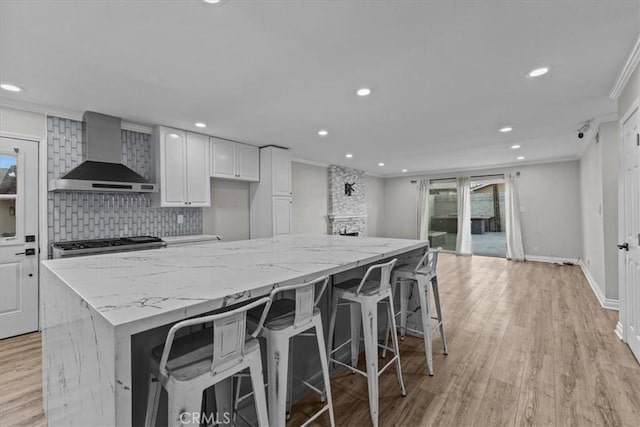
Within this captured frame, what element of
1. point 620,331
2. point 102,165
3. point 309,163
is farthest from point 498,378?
point 309,163

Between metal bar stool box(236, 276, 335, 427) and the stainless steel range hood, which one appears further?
the stainless steel range hood

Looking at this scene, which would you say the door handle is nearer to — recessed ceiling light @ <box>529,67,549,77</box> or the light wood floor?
the light wood floor

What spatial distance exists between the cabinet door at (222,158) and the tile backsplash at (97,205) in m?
0.79

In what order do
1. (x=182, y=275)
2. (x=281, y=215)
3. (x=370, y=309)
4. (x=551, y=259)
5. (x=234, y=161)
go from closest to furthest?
(x=182, y=275) < (x=370, y=309) < (x=234, y=161) < (x=281, y=215) < (x=551, y=259)

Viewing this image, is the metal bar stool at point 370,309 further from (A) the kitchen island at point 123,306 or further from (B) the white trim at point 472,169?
(B) the white trim at point 472,169

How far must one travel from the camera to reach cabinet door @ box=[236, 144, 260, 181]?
4.67 meters

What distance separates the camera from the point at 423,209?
27.6 feet

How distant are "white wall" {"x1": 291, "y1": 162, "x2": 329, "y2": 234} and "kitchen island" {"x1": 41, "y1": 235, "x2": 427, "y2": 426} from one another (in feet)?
14.4

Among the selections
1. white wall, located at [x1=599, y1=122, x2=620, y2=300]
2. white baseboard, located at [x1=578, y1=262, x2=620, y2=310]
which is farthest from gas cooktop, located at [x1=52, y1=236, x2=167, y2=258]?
white baseboard, located at [x1=578, y1=262, x2=620, y2=310]

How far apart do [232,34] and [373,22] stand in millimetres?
910

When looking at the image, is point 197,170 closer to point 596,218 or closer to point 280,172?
point 280,172

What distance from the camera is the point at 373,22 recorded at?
1.76 metres

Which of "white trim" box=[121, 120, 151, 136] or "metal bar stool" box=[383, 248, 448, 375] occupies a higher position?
"white trim" box=[121, 120, 151, 136]

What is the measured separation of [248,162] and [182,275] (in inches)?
144
